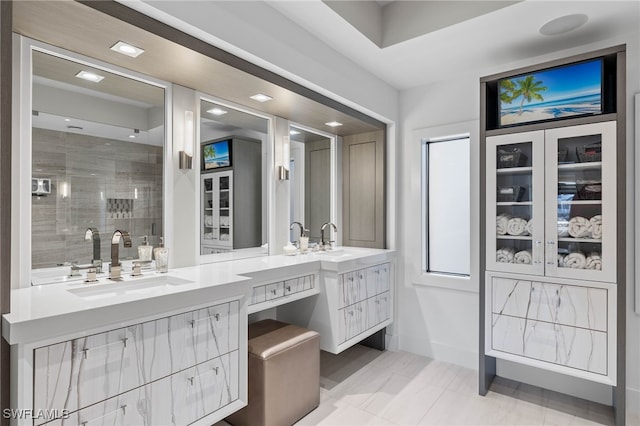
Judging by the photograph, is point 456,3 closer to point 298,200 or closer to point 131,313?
point 298,200

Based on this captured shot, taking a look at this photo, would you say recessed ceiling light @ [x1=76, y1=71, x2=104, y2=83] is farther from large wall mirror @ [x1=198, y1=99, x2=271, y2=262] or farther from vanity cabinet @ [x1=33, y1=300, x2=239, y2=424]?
vanity cabinet @ [x1=33, y1=300, x2=239, y2=424]

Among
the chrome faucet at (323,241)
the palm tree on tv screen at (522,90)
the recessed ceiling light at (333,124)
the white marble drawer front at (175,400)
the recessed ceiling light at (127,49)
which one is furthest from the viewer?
the chrome faucet at (323,241)

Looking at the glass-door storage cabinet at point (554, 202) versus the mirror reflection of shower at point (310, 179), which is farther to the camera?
the mirror reflection of shower at point (310, 179)

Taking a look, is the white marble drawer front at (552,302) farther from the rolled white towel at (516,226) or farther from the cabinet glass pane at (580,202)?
the rolled white towel at (516,226)

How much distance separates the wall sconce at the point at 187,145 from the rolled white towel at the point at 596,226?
8.96ft

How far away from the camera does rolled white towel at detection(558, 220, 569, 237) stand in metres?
2.44

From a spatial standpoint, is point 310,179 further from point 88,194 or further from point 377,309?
point 88,194

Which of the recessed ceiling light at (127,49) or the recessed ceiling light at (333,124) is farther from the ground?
the recessed ceiling light at (333,124)

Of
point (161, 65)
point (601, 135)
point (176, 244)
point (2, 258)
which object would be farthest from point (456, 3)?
point (2, 258)

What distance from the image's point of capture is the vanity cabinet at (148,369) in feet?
4.38

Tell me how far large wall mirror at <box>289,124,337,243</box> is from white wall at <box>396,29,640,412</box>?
2.41 feet

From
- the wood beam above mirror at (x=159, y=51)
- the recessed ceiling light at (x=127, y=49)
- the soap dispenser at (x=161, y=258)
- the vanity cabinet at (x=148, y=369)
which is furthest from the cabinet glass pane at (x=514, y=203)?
the recessed ceiling light at (x=127, y=49)

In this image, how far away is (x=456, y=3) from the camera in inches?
93.1

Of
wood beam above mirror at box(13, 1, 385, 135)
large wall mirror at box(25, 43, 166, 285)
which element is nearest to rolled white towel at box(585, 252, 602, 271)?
wood beam above mirror at box(13, 1, 385, 135)
